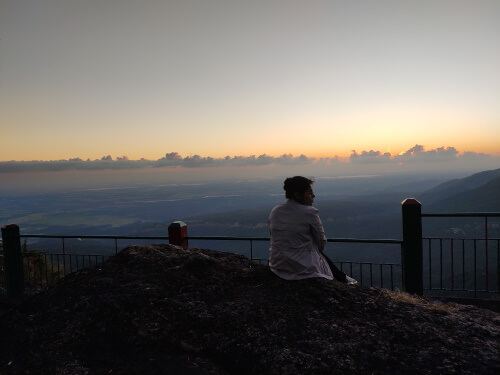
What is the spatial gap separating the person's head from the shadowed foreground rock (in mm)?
986

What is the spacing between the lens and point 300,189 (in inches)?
192

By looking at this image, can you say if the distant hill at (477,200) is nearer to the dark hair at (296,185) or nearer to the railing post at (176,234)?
the railing post at (176,234)

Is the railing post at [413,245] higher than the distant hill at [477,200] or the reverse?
higher

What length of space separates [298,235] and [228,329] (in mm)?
1412

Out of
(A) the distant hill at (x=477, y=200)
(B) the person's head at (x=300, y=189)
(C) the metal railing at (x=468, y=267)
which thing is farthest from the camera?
(A) the distant hill at (x=477, y=200)

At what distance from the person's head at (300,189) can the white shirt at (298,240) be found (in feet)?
0.24

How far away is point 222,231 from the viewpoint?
177125 mm

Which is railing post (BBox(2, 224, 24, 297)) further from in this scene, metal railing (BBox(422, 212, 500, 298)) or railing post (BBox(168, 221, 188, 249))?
metal railing (BBox(422, 212, 500, 298))

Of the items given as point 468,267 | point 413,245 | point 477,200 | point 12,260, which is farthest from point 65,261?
point 477,200

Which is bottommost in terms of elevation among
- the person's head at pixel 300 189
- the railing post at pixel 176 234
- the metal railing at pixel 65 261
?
the metal railing at pixel 65 261

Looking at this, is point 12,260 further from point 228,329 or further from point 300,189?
point 300,189

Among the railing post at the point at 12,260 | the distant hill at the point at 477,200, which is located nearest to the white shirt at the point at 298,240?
the railing post at the point at 12,260

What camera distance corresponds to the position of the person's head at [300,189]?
4867 mm

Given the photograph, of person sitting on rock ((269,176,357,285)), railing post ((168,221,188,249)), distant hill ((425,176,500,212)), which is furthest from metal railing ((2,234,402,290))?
distant hill ((425,176,500,212))
